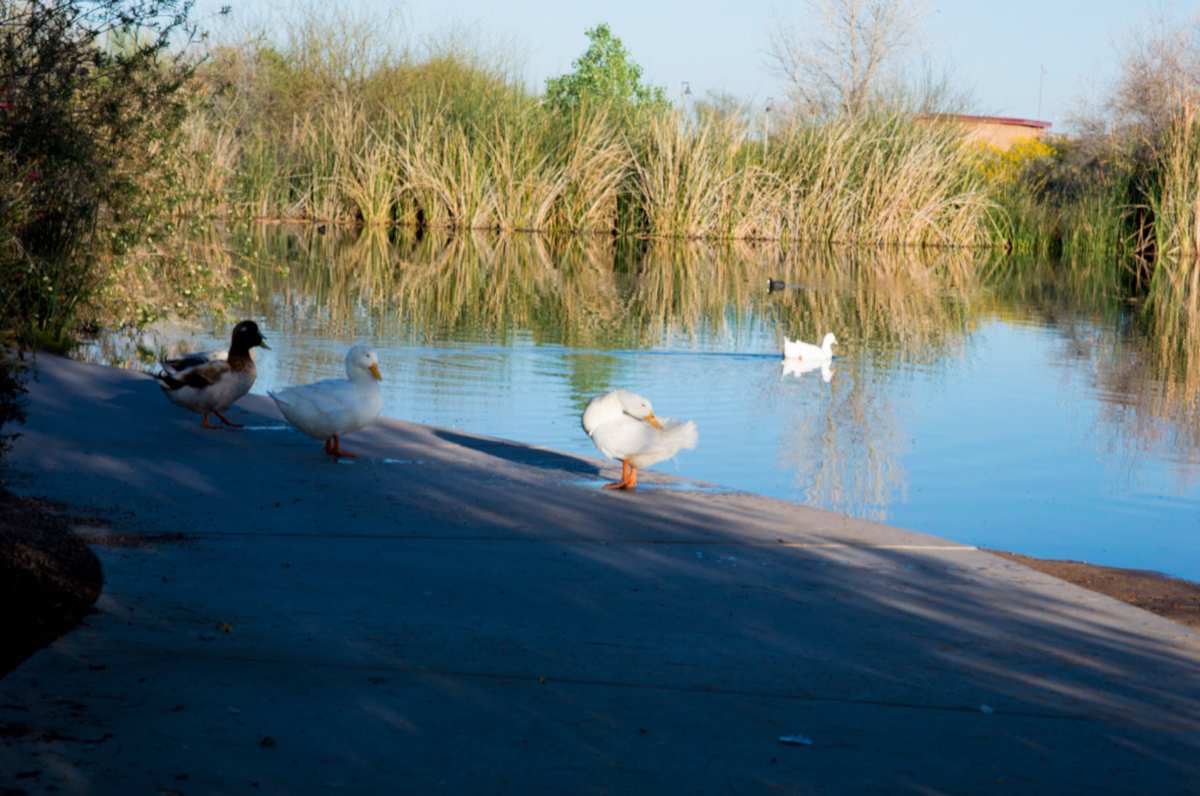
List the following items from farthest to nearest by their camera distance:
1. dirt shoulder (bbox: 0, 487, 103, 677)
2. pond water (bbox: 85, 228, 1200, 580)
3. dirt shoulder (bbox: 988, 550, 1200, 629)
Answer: pond water (bbox: 85, 228, 1200, 580) → dirt shoulder (bbox: 988, 550, 1200, 629) → dirt shoulder (bbox: 0, 487, 103, 677)

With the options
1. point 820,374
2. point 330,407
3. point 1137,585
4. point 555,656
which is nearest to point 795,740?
point 555,656

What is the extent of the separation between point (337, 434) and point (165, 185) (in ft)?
25.9

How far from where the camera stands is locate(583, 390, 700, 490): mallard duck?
7906mm

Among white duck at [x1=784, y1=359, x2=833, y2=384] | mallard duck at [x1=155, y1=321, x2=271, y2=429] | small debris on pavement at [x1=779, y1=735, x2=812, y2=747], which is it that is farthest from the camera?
white duck at [x1=784, y1=359, x2=833, y2=384]

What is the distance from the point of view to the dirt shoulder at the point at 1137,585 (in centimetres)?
632

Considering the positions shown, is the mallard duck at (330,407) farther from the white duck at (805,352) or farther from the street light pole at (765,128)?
the street light pole at (765,128)

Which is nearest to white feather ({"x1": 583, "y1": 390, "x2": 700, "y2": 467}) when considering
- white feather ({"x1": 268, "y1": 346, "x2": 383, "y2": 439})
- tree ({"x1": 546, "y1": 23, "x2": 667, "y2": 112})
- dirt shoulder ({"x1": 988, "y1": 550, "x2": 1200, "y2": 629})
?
white feather ({"x1": 268, "y1": 346, "x2": 383, "y2": 439})

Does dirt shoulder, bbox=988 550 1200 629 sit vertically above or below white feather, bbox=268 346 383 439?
below

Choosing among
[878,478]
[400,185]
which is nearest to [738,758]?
[878,478]

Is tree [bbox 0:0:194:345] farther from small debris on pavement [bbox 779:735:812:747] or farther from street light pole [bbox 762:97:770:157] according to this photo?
street light pole [bbox 762:97:770:157]

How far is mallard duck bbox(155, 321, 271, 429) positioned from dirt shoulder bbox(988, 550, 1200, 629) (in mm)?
4542

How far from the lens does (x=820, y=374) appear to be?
1500 centimetres

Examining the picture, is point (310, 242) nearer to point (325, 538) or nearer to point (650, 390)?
point (650, 390)

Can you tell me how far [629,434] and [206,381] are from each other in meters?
2.64
